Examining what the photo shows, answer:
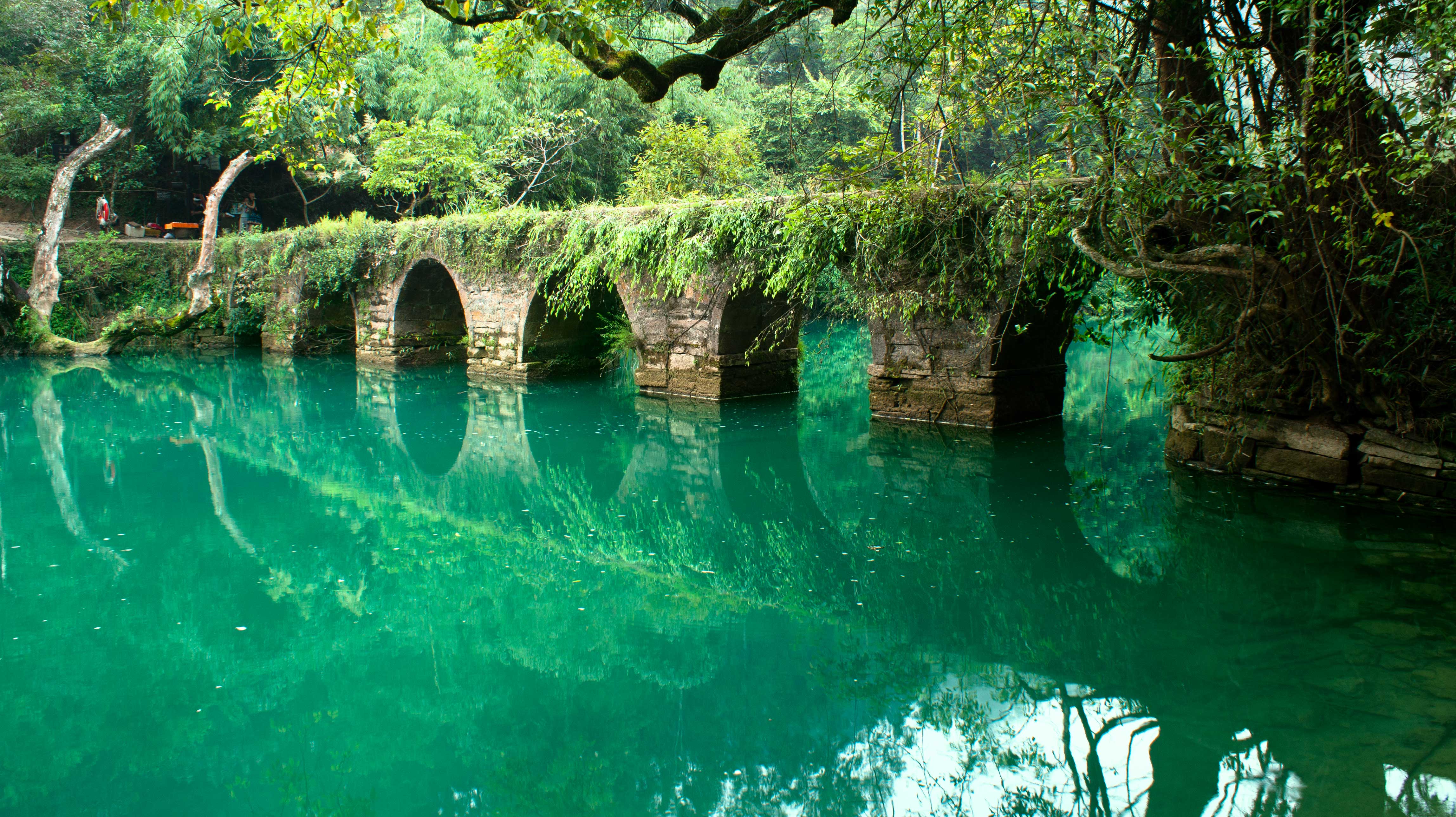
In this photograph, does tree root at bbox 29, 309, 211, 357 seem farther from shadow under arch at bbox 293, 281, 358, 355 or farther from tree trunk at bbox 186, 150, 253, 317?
shadow under arch at bbox 293, 281, 358, 355

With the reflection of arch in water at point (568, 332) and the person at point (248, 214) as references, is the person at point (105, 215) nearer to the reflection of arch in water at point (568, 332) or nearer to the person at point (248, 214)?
the person at point (248, 214)

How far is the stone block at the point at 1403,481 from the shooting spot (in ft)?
17.1

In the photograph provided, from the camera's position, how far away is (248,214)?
20391 mm

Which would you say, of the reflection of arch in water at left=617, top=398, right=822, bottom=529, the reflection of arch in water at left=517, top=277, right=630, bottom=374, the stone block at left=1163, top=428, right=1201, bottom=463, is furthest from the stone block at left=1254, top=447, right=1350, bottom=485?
the reflection of arch in water at left=517, top=277, right=630, bottom=374

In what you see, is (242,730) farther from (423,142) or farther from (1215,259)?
(423,142)

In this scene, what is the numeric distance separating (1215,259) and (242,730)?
534 centimetres

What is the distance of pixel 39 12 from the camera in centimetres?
1881

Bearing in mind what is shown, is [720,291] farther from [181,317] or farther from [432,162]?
[181,317]

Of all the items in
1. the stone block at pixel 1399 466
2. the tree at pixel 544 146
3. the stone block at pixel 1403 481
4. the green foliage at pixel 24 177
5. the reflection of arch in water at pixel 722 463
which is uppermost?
the tree at pixel 544 146

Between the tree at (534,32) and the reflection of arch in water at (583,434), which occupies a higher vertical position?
the tree at (534,32)

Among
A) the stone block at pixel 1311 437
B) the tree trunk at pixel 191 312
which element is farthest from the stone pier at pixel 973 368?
the tree trunk at pixel 191 312

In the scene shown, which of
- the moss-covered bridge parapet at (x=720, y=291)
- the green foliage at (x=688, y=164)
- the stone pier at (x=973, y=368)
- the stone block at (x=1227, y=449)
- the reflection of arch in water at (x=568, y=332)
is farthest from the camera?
the green foliage at (x=688, y=164)

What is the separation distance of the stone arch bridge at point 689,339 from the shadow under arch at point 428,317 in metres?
0.02

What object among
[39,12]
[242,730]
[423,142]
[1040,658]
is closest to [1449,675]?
[1040,658]
